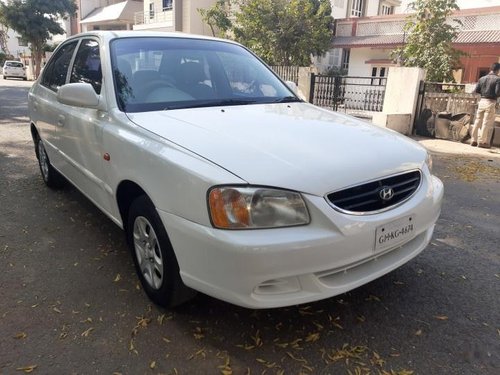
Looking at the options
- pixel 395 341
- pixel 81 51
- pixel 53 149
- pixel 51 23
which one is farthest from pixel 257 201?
pixel 51 23

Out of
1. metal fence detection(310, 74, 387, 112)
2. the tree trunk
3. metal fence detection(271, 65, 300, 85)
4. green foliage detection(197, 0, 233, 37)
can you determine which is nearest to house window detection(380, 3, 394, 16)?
green foliage detection(197, 0, 233, 37)

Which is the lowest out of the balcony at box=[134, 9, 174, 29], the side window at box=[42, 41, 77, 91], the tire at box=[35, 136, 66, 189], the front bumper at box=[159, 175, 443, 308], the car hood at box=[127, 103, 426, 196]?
the tire at box=[35, 136, 66, 189]

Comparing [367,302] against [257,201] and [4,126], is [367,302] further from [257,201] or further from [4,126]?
[4,126]

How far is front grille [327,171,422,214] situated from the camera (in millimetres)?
2203

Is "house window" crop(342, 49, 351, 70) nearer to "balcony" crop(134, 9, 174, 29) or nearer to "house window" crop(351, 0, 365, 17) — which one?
"house window" crop(351, 0, 365, 17)

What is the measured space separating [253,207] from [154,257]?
0.93m

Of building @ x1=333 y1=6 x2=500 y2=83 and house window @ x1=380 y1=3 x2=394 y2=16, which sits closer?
building @ x1=333 y1=6 x2=500 y2=83

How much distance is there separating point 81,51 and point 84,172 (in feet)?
3.81

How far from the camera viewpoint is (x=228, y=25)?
22.8 meters

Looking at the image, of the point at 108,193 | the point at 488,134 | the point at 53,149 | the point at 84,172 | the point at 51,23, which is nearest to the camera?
the point at 108,193

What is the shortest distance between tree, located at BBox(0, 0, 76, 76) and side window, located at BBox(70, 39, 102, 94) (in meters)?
34.2

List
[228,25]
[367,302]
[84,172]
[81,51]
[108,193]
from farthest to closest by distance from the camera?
[228,25]
[81,51]
[84,172]
[108,193]
[367,302]

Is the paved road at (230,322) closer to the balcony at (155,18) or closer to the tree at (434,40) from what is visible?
the tree at (434,40)

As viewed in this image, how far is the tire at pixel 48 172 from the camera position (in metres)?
5.00
